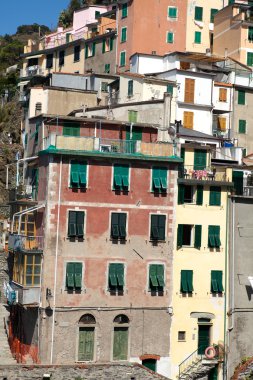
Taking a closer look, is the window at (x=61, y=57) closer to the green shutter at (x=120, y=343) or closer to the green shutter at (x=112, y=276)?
the green shutter at (x=112, y=276)

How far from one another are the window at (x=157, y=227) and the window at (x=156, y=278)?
5.75ft

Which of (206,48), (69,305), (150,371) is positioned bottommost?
(150,371)

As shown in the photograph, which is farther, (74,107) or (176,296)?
(74,107)

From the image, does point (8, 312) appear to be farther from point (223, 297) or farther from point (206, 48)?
point (206, 48)

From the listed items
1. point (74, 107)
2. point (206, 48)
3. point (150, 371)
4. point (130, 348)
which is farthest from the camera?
point (206, 48)

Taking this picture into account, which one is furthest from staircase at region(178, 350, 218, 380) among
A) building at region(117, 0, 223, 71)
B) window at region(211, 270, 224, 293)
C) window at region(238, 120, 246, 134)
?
building at region(117, 0, 223, 71)

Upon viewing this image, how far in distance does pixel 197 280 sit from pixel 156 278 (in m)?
2.90

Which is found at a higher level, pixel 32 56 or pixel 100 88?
pixel 32 56

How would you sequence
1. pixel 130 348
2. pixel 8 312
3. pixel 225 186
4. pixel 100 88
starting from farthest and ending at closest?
pixel 100 88, pixel 8 312, pixel 225 186, pixel 130 348

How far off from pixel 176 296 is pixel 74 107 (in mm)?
21808

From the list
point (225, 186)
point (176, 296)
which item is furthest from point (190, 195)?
point (176, 296)

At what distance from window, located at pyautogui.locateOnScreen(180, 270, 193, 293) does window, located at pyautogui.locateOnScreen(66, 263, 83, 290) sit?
6.56 m

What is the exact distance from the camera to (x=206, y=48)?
84812mm

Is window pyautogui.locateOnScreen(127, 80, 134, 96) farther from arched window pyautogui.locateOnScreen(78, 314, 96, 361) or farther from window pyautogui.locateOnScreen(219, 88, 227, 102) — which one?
arched window pyautogui.locateOnScreen(78, 314, 96, 361)
